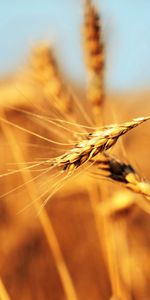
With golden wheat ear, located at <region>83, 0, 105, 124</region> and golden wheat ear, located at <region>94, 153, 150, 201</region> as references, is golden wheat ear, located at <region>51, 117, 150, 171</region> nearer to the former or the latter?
golden wheat ear, located at <region>94, 153, 150, 201</region>

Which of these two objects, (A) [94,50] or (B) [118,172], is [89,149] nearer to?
(B) [118,172]

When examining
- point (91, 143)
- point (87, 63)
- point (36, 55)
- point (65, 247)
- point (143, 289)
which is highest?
point (36, 55)

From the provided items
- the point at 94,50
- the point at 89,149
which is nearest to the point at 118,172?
the point at 89,149

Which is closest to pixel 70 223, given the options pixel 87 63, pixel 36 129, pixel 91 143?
pixel 36 129

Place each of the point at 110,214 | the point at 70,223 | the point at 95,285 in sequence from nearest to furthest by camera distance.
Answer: the point at 110,214 < the point at 95,285 < the point at 70,223

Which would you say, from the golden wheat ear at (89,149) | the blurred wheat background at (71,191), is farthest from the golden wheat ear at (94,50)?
the golden wheat ear at (89,149)

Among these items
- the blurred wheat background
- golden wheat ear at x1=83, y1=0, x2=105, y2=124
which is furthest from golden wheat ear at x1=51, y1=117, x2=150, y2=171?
golden wheat ear at x1=83, y1=0, x2=105, y2=124

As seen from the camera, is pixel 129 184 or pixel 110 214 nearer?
pixel 129 184

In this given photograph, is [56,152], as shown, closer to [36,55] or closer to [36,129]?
[36,55]
